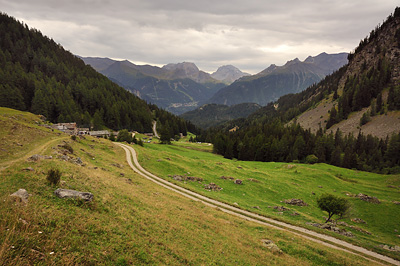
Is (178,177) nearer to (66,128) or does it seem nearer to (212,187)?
(212,187)

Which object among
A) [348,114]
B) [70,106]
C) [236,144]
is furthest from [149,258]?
[348,114]

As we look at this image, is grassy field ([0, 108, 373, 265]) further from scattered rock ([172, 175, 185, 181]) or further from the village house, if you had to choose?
the village house

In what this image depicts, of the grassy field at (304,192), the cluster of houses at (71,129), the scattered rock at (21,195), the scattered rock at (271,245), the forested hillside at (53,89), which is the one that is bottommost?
the grassy field at (304,192)

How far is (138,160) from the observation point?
5697cm

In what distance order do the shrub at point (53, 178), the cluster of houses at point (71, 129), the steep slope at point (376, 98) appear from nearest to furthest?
the shrub at point (53, 178), the cluster of houses at point (71, 129), the steep slope at point (376, 98)

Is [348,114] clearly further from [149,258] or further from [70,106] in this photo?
[70,106]

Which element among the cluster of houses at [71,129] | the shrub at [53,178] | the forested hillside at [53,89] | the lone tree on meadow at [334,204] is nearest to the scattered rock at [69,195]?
the shrub at [53,178]

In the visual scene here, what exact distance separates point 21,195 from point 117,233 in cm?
792

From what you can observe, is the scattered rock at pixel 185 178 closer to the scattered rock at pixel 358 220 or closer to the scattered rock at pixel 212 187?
the scattered rock at pixel 212 187

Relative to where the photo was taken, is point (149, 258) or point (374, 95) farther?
point (374, 95)

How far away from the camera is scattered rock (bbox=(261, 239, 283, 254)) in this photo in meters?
20.8

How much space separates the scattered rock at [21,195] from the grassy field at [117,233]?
1.06 ft

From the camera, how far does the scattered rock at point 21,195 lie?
13.6 m

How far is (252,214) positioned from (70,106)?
143288 mm
